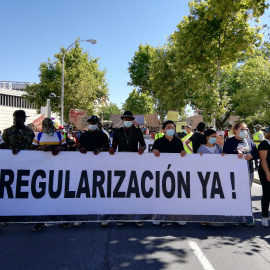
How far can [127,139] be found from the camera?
18.5 feet

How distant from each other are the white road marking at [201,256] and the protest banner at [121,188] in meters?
0.72

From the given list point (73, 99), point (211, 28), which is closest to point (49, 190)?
point (211, 28)

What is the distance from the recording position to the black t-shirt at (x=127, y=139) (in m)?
5.65

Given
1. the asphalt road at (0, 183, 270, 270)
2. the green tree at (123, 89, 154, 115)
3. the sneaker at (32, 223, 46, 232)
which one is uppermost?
the green tree at (123, 89, 154, 115)

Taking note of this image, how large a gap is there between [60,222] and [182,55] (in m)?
11.6

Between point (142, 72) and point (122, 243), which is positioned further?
point (142, 72)

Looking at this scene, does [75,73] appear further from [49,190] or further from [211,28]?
[49,190]

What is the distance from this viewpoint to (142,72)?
1754 inches

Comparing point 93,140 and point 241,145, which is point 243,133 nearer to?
point 241,145

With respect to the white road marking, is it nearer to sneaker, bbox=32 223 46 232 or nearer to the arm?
the arm

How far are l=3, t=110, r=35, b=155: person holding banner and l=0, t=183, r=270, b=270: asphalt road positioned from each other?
1437 mm

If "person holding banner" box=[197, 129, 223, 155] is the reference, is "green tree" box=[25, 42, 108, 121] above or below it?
above

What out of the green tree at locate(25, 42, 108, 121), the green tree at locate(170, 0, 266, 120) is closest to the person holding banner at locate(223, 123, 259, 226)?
the green tree at locate(170, 0, 266, 120)

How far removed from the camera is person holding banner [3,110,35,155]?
5395 mm
